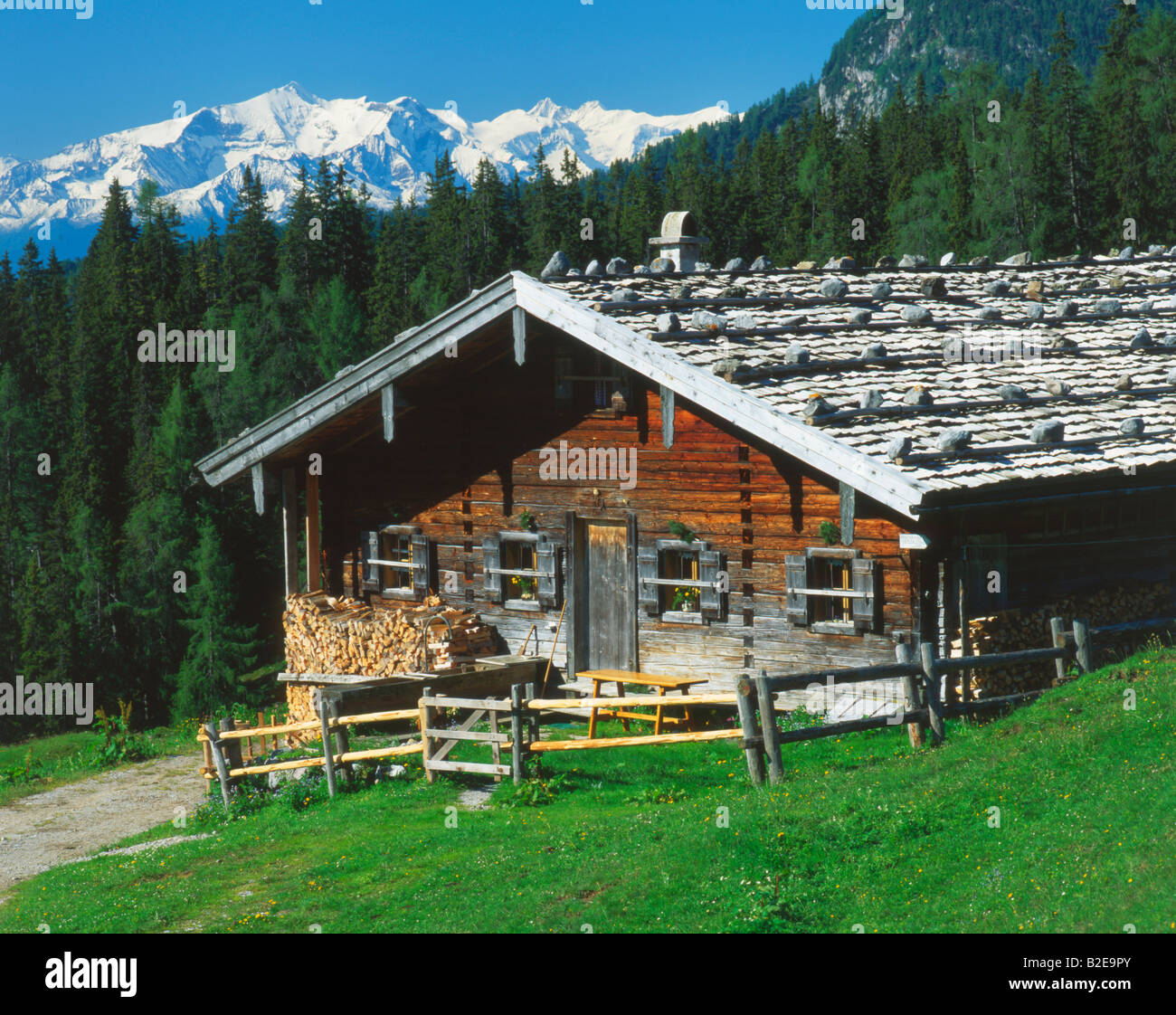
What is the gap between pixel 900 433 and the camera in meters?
14.2

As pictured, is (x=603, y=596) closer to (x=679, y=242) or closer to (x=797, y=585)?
(x=797, y=585)

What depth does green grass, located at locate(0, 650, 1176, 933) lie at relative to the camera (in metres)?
8.70

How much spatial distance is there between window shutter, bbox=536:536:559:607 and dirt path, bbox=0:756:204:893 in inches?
216

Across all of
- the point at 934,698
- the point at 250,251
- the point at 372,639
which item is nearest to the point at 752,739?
the point at 934,698

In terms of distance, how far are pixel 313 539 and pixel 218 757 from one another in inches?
244

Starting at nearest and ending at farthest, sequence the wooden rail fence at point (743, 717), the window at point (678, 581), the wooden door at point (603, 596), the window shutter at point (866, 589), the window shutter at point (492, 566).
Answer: the wooden rail fence at point (743, 717) < the window shutter at point (866, 589) < the window at point (678, 581) < the wooden door at point (603, 596) < the window shutter at point (492, 566)

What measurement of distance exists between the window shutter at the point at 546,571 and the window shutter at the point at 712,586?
2568 mm

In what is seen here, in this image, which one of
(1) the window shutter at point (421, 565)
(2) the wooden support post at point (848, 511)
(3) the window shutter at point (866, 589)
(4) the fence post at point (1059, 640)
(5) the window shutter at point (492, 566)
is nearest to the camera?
(4) the fence post at point (1059, 640)

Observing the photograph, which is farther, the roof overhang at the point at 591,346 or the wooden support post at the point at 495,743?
the wooden support post at the point at 495,743

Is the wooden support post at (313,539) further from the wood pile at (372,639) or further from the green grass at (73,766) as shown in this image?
the green grass at (73,766)

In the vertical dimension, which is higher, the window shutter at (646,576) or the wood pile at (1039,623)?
the window shutter at (646,576)

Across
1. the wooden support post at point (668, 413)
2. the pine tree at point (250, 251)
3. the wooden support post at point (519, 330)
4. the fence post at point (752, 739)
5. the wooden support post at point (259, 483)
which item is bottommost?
the fence post at point (752, 739)

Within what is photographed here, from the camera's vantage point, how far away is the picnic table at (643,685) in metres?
15.8

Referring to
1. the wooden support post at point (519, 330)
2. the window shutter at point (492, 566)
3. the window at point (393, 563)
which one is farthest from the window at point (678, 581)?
the window at point (393, 563)
